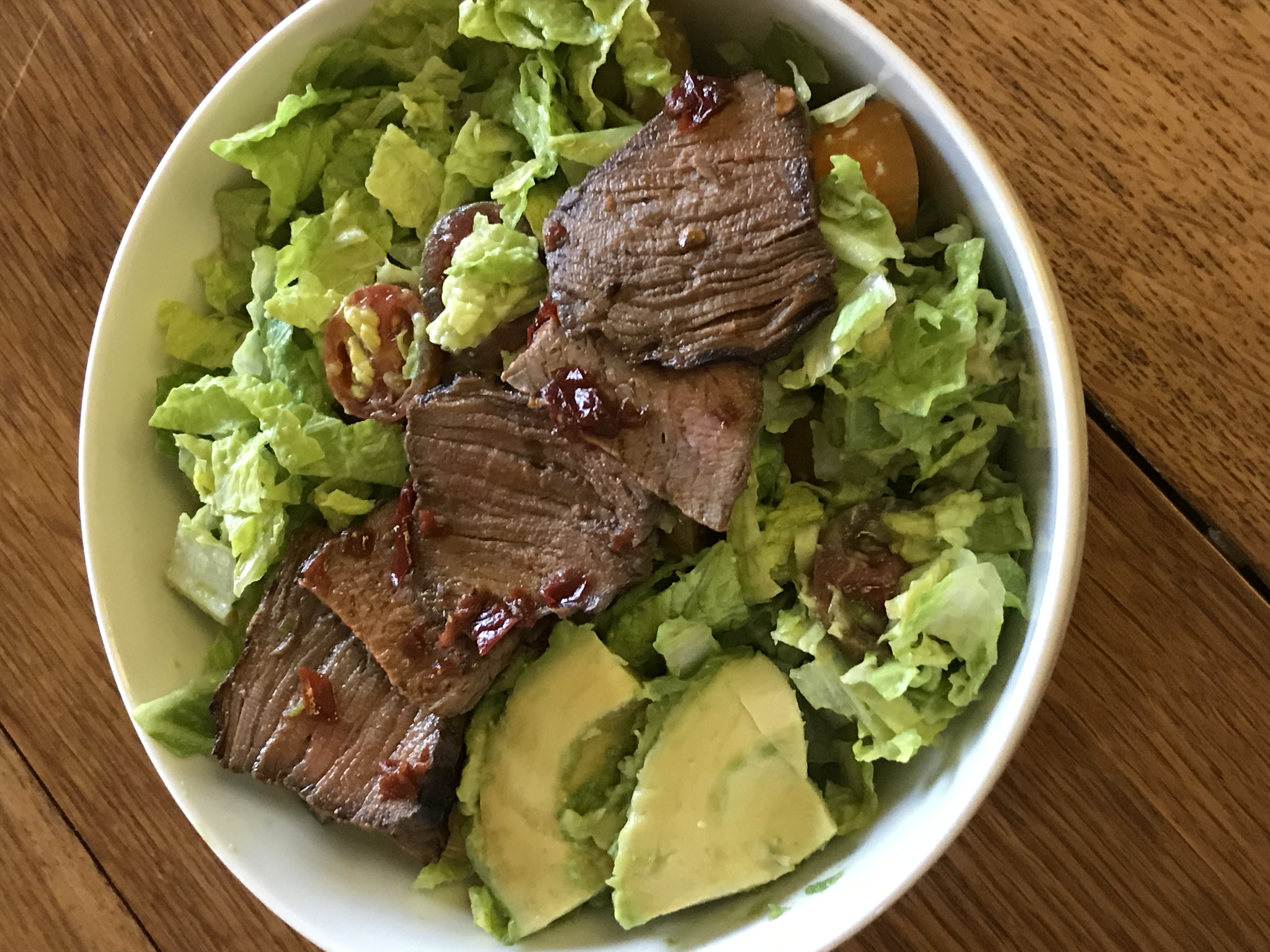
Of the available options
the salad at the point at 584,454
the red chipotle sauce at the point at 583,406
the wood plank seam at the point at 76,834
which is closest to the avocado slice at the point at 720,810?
the salad at the point at 584,454

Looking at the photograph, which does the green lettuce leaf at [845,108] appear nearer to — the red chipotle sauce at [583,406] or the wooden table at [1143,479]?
the wooden table at [1143,479]

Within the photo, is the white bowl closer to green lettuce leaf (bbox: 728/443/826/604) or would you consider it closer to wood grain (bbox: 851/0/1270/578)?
wood grain (bbox: 851/0/1270/578)

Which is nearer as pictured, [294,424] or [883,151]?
[883,151]

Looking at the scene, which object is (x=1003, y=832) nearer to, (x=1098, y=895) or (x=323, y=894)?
(x=1098, y=895)

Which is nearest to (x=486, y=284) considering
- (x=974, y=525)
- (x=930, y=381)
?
(x=930, y=381)

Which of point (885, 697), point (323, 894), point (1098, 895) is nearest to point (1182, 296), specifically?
point (885, 697)

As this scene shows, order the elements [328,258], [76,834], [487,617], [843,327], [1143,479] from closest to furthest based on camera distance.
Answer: [843,327], [1143,479], [487,617], [328,258], [76,834]

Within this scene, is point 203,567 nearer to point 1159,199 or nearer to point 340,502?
point 340,502

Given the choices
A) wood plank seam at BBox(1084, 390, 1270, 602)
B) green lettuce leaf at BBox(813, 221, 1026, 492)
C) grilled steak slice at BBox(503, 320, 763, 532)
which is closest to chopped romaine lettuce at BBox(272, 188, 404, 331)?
grilled steak slice at BBox(503, 320, 763, 532)
